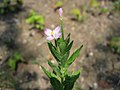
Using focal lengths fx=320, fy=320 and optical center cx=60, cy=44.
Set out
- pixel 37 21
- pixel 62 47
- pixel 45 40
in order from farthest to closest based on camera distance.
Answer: pixel 37 21
pixel 45 40
pixel 62 47

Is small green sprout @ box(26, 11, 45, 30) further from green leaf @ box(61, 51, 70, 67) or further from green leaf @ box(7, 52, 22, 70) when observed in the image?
green leaf @ box(61, 51, 70, 67)

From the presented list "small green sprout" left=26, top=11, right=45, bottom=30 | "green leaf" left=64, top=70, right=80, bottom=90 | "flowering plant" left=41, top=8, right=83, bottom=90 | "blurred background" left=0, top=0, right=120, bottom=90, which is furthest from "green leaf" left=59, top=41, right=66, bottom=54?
"small green sprout" left=26, top=11, right=45, bottom=30

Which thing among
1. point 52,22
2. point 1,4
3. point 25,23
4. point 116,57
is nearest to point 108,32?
point 116,57

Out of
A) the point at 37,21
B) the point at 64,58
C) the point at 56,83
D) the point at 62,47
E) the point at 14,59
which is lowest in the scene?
the point at 14,59

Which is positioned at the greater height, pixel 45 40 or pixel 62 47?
pixel 62 47

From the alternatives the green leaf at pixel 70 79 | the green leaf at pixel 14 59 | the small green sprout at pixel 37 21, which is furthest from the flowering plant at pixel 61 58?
the small green sprout at pixel 37 21

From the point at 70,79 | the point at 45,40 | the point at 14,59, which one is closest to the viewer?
the point at 70,79

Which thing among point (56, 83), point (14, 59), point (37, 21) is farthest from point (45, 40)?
point (56, 83)

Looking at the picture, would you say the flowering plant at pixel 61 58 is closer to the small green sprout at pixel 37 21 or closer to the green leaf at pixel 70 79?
the green leaf at pixel 70 79

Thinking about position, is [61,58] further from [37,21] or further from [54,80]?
[37,21]
